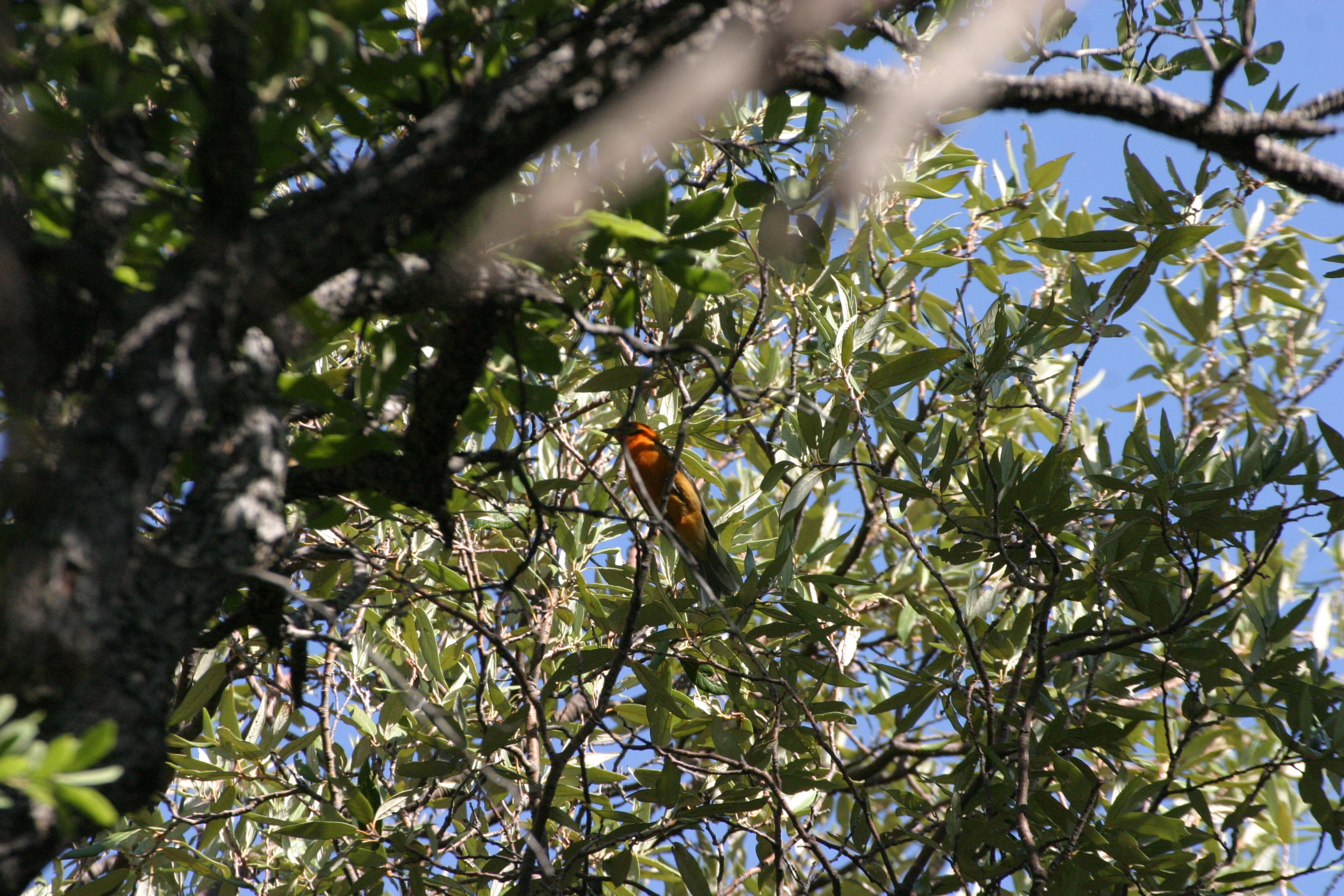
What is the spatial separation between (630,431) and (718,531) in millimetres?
1002

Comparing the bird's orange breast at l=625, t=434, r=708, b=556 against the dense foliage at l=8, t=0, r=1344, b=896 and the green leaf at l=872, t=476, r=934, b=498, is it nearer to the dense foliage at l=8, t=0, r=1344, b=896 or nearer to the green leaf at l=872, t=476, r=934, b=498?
the dense foliage at l=8, t=0, r=1344, b=896

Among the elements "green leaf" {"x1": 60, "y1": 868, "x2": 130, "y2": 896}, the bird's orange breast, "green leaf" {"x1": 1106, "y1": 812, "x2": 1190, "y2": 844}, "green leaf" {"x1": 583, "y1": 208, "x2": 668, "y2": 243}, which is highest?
the bird's orange breast

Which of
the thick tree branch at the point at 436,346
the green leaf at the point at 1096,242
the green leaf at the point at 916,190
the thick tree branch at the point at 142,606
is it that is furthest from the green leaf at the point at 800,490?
the thick tree branch at the point at 142,606

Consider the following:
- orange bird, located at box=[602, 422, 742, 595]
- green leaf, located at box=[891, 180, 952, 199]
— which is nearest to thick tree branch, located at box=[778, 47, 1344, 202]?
green leaf, located at box=[891, 180, 952, 199]

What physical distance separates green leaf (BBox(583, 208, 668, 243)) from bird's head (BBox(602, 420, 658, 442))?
708mm

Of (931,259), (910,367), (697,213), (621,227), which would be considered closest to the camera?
(621,227)

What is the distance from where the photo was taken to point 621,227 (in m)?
1.51

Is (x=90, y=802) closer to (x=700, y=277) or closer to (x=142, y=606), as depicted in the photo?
(x=142, y=606)

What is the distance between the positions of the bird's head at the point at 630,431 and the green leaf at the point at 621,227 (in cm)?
71

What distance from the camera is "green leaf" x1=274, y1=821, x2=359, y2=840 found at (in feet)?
9.01

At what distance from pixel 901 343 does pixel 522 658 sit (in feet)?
8.05

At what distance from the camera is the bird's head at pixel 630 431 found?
8.00ft

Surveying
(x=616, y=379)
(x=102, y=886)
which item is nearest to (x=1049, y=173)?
(x=616, y=379)

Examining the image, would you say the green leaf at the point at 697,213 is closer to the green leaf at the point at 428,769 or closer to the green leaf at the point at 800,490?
the green leaf at the point at 800,490
